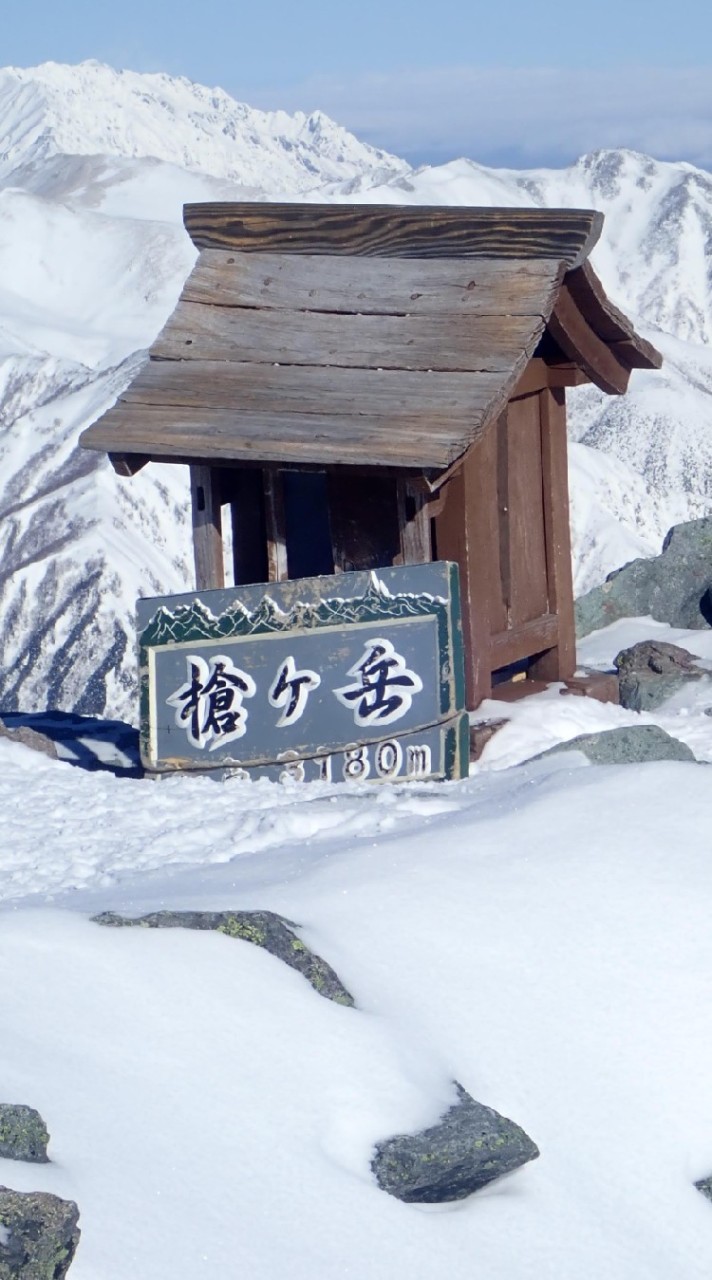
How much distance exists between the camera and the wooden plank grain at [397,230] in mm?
8914

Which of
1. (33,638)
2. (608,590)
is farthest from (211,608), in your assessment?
(33,638)

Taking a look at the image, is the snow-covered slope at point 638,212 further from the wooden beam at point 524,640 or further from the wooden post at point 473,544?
the wooden post at point 473,544

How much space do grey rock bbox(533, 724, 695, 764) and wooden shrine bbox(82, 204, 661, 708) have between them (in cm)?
166

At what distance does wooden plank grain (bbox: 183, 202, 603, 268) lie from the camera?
891 cm

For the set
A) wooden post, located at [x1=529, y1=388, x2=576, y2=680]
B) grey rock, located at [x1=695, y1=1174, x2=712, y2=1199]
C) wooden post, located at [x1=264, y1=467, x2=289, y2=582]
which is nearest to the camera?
grey rock, located at [x1=695, y1=1174, x2=712, y2=1199]

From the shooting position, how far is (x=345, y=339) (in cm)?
916

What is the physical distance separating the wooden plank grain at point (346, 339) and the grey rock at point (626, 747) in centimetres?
225

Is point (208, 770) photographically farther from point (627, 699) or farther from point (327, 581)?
point (627, 699)

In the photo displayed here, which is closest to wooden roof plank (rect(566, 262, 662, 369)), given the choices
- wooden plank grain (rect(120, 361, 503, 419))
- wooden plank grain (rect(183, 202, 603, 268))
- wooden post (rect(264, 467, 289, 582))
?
wooden plank grain (rect(183, 202, 603, 268))

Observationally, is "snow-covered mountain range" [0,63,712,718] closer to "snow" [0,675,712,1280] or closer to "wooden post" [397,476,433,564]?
"wooden post" [397,476,433,564]

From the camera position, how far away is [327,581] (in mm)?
7695

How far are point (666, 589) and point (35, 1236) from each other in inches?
426

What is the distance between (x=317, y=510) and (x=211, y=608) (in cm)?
316

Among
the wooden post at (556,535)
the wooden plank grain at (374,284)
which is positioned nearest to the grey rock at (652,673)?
the wooden post at (556,535)
